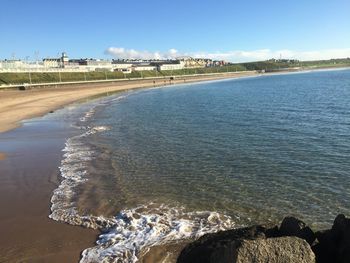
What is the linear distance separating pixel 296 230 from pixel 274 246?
1.54m

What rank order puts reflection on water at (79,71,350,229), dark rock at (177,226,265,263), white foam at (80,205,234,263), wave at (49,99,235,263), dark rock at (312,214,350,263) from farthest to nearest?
reflection on water at (79,71,350,229) < wave at (49,99,235,263) < white foam at (80,205,234,263) < dark rock at (312,214,350,263) < dark rock at (177,226,265,263)

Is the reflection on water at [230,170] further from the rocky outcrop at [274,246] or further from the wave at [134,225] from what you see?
the rocky outcrop at [274,246]

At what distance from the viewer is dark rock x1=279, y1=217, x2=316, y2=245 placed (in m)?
7.76

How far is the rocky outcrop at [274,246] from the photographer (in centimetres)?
636

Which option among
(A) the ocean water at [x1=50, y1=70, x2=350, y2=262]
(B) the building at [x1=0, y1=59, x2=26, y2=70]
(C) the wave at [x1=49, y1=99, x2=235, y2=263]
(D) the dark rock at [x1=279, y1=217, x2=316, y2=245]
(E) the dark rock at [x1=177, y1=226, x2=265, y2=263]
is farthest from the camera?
(B) the building at [x1=0, y1=59, x2=26, y2=70]

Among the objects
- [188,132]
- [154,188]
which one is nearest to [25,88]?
[188,132]

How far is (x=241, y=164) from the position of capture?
2059 centimetres

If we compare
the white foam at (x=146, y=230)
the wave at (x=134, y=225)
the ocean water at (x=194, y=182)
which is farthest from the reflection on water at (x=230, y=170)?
the white foam at (x=146, y=230)

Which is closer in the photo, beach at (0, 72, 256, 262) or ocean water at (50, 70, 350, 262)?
beach at (0, 72, 256, 262)

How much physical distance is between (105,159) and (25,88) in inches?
3532

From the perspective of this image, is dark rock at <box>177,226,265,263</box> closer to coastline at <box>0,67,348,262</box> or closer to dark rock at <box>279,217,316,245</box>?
dark rock at <box>279,217,316,245</box>

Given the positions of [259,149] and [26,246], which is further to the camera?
[259,149]

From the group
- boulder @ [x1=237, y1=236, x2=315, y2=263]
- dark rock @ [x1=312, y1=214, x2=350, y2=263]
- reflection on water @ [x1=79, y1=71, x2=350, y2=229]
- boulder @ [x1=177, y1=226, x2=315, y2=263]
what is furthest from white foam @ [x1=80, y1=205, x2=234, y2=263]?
boulder @ [x1=237, y1=236, x2=315, y2=263]

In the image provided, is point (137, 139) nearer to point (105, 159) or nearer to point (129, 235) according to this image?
point (105, 159)
